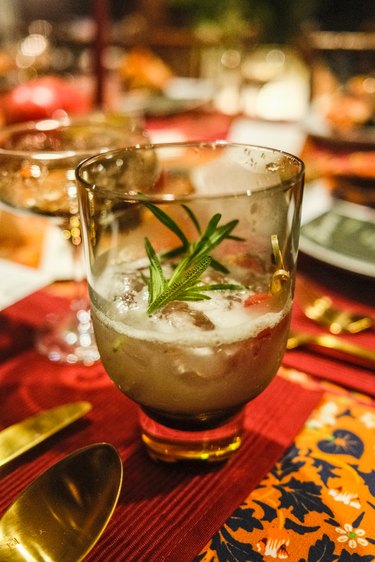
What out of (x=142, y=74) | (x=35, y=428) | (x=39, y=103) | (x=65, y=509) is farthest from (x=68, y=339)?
(x=142, y=74)

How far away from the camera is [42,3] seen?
580 centimetres

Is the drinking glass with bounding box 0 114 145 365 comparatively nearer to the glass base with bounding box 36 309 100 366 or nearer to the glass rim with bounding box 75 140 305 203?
the glass base with bounding box 36 309 100 366

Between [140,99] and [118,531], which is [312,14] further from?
[118,531]

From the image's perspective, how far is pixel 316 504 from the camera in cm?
44

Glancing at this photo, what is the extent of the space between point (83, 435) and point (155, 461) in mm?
73

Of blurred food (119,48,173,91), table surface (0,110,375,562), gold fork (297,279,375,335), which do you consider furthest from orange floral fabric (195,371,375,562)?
blurred food (119,48,173,91)

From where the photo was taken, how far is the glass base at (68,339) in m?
0.63

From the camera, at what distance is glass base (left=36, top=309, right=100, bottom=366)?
2.07ft

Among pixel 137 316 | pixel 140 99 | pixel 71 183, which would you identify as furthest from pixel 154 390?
pixel 140 99

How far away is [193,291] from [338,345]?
27 cm

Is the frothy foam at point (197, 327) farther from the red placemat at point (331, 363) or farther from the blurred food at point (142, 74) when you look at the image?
the blurred food at point (142, 74)

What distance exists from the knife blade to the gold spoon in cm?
5

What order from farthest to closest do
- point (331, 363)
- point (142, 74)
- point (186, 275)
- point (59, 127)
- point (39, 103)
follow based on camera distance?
point (142, 74) → point (39, 103) → point (59, 127) → point (331, 363) → point (186, 275)

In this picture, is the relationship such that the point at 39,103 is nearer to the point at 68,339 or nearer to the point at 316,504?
the point at 68,339
